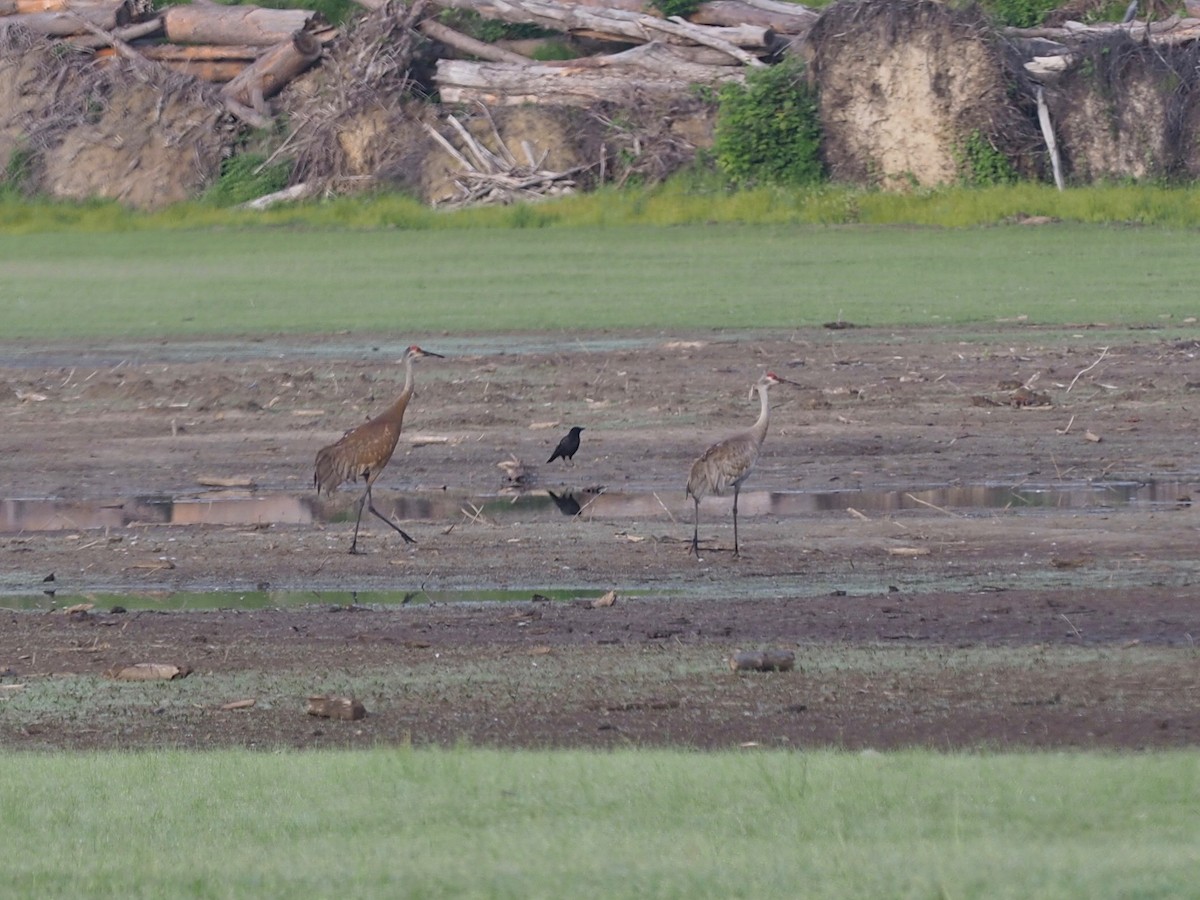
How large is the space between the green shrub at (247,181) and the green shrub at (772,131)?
8584 millimetres

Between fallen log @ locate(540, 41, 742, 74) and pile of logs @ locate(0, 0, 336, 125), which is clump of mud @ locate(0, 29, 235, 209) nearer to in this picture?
pile of logs @ locate(0, 0, 336, 125)

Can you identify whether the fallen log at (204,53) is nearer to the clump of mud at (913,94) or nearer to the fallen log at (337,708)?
the clump of mud at (913,94)

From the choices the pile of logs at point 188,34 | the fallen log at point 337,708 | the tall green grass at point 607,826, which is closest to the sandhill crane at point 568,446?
the fallen log at point 337,708

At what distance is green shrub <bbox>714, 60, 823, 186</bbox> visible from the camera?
32531mm

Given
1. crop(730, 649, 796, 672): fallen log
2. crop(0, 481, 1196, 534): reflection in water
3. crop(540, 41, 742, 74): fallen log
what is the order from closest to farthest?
crop(730, 649, 796, 672): fallen log → crop(0, 481, 1196, 534): reflection in water → crop(540, 41, 742, 74): fallen log

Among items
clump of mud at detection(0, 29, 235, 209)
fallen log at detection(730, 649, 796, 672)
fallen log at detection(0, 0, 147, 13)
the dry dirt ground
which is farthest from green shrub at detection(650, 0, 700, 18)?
fallen log at detection(730, 649, 796, 672)

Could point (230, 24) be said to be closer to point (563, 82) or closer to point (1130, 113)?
point (563, 82)

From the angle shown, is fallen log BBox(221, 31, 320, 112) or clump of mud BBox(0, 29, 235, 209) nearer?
clump of mud BBox(0, 29, 235, 209)

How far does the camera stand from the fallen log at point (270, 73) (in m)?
38.5

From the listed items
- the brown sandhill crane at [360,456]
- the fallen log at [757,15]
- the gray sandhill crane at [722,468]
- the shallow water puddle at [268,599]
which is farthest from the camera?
the fallen log at [757,15]

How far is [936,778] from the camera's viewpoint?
625cm

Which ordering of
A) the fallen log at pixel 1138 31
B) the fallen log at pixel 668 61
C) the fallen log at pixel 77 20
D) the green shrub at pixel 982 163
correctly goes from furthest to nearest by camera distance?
1. the fallen log at pixel 77 20
2. the fallen log at pixel 668 61
3. the fallen log at pixel 1138 31
4. the green shrub at pixel 982 163

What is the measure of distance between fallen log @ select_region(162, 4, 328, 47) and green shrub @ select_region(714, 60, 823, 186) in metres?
10.6

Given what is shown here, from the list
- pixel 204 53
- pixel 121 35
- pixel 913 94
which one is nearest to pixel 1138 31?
pixel 913 94
